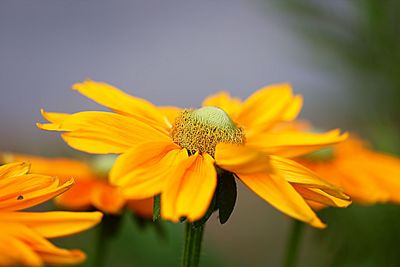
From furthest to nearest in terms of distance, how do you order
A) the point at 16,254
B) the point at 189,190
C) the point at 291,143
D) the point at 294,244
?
1. the point at 294,244
2. the point at 291,143
3. the point at 189,190
4. the point at 16,254

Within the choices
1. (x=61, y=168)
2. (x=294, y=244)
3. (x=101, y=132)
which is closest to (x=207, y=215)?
(x=101, y=132)

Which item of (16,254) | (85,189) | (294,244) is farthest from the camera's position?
(85,189)

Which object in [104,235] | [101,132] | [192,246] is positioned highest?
[101,132]

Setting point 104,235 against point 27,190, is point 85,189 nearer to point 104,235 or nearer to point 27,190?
point 104,235

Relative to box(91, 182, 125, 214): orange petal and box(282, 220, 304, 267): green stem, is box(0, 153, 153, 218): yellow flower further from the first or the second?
box(282, 220, 304, 267): green stem

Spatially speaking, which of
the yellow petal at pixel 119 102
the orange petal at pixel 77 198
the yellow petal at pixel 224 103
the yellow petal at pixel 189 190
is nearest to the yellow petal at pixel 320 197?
the yellow petal at pixel 189 190

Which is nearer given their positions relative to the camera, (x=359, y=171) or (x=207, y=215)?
(x=207, y=215)

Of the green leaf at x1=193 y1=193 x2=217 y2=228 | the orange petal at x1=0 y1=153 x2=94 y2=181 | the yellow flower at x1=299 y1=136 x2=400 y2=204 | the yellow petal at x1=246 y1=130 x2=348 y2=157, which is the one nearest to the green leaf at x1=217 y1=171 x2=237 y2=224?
the green leaf at x1=193 y1=193 x2=217 y2=228
